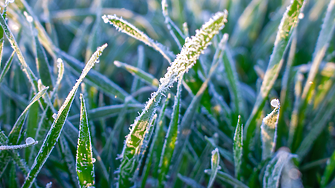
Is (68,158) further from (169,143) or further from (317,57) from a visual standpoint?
(317,57)

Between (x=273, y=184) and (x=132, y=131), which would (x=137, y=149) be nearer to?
(x=132, y=131)

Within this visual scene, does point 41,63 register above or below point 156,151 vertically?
above

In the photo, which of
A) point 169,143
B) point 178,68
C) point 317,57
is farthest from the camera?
point 317,57

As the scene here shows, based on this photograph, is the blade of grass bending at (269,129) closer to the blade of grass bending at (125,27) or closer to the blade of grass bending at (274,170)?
the blade of grass bending at (274,170)

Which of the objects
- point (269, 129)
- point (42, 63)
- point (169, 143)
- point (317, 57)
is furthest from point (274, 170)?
point (42, 63)

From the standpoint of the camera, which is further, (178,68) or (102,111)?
(102,111)

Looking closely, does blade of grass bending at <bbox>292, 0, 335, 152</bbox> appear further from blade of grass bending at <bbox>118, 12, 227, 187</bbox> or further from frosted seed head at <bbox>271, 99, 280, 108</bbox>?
blade of grass bending at <bbox>118, 12, 227, 187</bbox>
